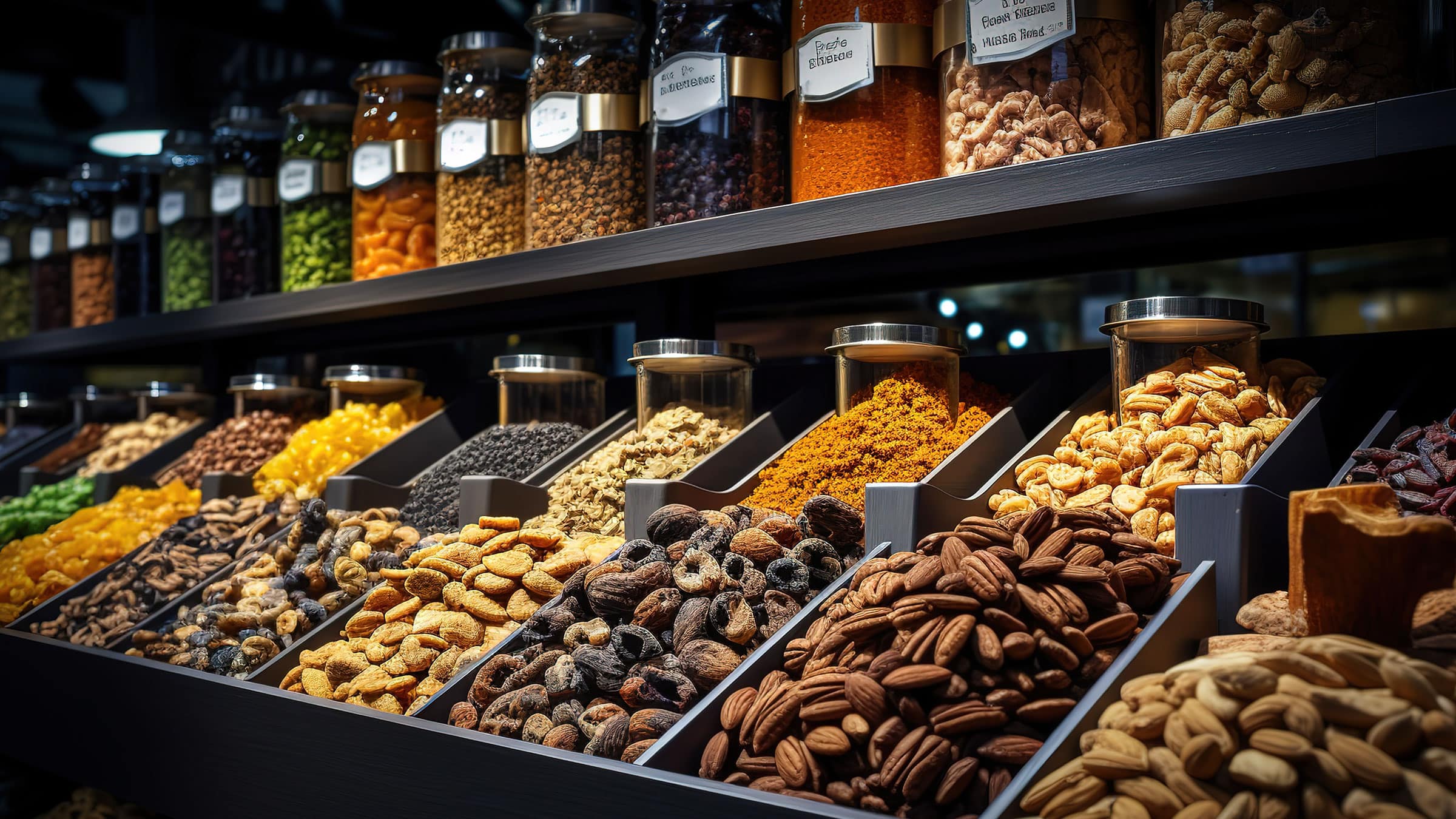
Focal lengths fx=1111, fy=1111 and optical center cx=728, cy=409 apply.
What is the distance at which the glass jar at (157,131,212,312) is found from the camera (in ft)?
8.79

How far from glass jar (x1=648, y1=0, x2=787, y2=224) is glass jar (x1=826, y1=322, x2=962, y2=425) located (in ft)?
0.83

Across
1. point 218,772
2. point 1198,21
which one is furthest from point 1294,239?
point 218,772

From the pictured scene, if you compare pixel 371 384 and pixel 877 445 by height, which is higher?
pixel 371 384

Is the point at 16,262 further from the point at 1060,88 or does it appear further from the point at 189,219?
the point at 1060,88

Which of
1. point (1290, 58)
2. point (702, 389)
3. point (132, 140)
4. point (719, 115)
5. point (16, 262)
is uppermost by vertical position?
point (132, 140)

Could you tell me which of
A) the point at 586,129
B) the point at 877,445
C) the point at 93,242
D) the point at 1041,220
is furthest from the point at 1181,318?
the point at 93,242

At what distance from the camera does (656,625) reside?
1161mm

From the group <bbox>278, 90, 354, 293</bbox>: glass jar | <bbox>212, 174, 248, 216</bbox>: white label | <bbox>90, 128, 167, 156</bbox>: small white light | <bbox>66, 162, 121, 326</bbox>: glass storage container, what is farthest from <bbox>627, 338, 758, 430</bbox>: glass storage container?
<bbox>90, 128, 167, 156</bbox>: small white light

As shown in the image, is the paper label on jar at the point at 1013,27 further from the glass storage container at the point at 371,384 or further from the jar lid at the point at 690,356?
the glass storage container at the point at 371,384

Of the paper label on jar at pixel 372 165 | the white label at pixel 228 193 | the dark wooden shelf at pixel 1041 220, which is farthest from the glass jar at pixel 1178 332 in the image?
the white label at pixel 228 193

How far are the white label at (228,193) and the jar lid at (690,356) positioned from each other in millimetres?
1269

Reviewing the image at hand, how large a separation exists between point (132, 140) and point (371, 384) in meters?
1.61

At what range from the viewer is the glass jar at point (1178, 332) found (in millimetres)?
1271

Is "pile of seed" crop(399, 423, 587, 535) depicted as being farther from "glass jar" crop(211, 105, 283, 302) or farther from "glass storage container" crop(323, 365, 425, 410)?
"glass jar" crop(211, 105, 283, 302)
